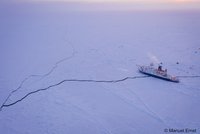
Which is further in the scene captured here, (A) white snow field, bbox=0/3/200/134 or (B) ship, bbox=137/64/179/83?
(B) ship, bbox=137/64/179/83

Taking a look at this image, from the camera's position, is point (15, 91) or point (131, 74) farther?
point (131, 74)

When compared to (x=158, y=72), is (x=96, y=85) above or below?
below

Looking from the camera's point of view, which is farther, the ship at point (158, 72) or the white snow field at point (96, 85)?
the ship at point (158, 72)

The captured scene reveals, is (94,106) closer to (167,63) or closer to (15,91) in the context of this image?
(15,91)

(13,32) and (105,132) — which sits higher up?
(13,32)

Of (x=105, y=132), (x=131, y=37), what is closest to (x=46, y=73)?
(x=105, y=132)

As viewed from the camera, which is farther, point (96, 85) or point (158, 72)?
point (158, 72)

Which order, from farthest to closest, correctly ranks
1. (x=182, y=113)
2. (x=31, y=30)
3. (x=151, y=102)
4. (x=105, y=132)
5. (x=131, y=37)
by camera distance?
1. (x=31, y=30)
2. (x=131, y=37)
3. (x=151, y=102)
4. (x=182, y=113)
5. (x=105, y=132)

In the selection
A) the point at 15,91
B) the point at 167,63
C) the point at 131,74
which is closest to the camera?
the point at 15,91
